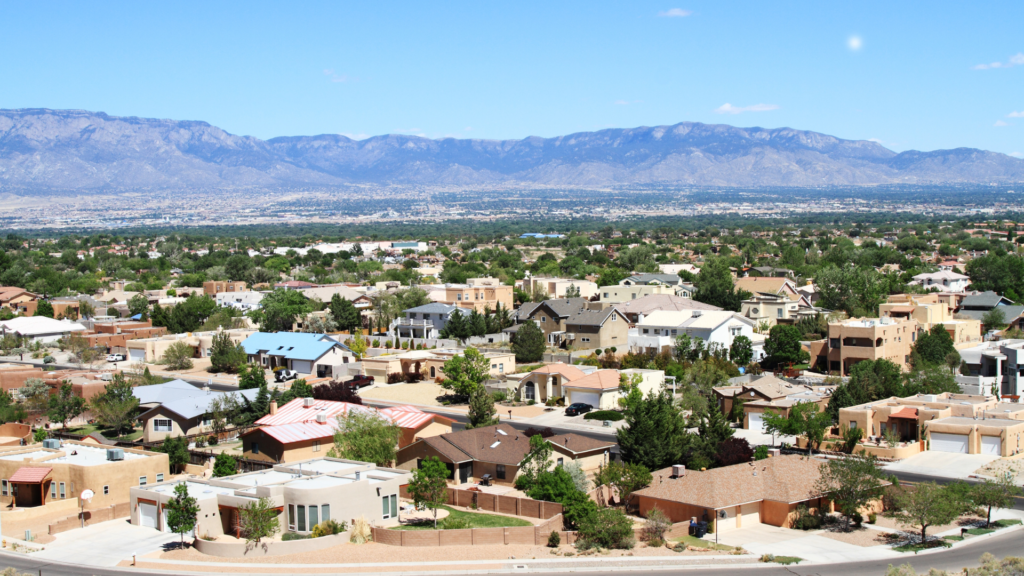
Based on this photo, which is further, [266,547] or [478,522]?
[478,522]

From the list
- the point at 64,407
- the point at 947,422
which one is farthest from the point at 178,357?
the point at 947,422

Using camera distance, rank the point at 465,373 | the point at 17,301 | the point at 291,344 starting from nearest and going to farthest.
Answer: the point at 465,373 < the point at 291,344 < the point at 17,301

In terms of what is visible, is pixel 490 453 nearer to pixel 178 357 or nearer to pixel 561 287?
pixel 178 357

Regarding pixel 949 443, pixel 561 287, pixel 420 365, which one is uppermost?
pixel 561 287

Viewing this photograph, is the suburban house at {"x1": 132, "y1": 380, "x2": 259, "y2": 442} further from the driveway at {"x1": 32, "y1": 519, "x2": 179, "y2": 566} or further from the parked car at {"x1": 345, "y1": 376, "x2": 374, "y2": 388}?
the driveway at {"x1": 32, "y1": 519, "x2": 179, "y2": 566}

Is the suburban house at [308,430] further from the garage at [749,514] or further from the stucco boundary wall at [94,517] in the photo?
the garage at [749,514]

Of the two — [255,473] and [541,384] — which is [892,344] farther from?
[255,473]

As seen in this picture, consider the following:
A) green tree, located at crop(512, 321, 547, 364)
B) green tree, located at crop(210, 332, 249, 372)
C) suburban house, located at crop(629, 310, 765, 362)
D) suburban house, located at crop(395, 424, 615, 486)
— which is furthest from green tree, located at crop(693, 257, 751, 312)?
suburban house, located at crop(395, 424, 615, 486)
